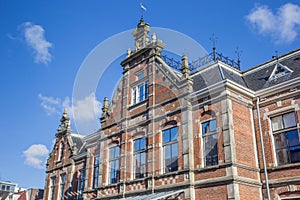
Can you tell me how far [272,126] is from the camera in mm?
14742

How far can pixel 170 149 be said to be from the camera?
53.2 ft

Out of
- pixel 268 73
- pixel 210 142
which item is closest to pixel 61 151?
pixel 210 142

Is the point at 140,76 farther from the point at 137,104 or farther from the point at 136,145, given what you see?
the point at 136,145

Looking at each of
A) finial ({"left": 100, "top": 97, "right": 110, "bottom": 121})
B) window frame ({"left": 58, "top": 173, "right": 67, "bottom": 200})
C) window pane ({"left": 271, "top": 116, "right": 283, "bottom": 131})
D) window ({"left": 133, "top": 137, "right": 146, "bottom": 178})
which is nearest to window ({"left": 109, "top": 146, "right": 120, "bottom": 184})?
window ({"left": 133, "top": 137, "right": 146, "bottom": 178})

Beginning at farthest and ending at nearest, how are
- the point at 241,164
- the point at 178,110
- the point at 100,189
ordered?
the point at 100,189
the point at 178,110
the point at 241,164

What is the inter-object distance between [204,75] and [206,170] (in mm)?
6061

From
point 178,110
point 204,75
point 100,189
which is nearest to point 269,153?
point 178,110

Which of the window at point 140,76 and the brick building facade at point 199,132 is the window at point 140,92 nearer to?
the brick building facade at point 199,132

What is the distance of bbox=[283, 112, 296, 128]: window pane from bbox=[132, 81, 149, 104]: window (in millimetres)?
7920

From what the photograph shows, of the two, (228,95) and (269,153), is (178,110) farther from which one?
(269,153)

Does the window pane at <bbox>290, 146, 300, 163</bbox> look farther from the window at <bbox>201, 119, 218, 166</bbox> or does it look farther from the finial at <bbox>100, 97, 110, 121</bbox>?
the finial at <bbox>100, 97, 110, 121</bbox>

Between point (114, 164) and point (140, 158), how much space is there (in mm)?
2511

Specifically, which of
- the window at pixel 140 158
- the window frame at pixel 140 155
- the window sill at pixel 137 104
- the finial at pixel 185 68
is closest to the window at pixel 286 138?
the finial at pixel 185 68

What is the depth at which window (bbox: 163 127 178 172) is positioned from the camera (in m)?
15.8
